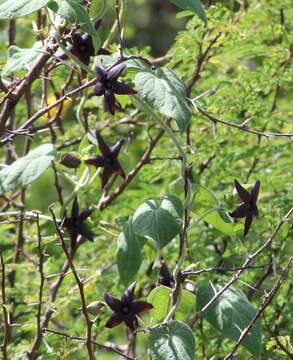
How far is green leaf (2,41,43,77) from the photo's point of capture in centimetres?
170

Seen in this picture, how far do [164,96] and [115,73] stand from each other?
0.13 metres

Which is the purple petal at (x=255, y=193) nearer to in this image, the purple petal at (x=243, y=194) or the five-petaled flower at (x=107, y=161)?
the purple petal at (x=243, y=194)

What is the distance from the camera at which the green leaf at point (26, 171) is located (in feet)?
4.92

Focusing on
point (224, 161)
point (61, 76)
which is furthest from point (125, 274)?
point (61, 76)

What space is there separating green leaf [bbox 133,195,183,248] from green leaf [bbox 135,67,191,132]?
0.19 meters

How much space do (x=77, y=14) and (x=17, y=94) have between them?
403 millimetres

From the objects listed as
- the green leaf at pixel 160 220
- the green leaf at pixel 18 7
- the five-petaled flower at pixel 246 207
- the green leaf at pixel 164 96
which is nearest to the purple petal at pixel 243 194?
the five-petaled flower at pixel 246 207

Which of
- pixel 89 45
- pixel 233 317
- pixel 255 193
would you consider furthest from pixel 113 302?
pixel 89 45

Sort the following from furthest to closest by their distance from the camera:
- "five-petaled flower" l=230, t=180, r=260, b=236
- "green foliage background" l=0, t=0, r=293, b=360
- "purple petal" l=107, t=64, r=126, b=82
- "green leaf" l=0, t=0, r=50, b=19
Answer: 1. "green foliage background" l=0, t=0, r=293, b=360
2. "five-petaled flower" l=230, t=180, r=260, b=236
3. "purple petal" l=107, t=64, r=126, b=82
4. "green leaf" l=0, t=0, r=50, b=19

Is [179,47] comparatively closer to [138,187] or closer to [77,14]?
[138,187]

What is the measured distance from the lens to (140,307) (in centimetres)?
162

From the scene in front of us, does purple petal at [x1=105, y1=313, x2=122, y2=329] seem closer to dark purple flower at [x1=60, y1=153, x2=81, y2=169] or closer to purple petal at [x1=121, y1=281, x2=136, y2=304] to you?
purple petal at [x1=121, y1=281, x2=136, y2=304]

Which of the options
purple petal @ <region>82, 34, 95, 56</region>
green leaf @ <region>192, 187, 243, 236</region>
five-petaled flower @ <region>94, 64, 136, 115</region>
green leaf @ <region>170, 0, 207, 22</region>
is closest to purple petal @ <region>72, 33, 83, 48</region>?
purple petal @ <region>82, 34, 95, 56</region>

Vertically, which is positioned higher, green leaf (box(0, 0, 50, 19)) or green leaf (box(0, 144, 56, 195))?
green leaf (box(0, 0, 50, 19))
